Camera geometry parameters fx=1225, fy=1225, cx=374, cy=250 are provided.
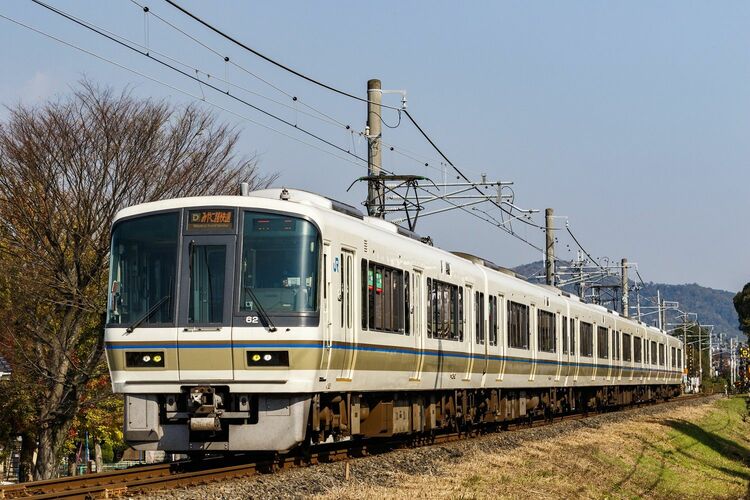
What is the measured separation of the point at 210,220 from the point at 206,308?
3.14 feet

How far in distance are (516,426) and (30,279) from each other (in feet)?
34.5

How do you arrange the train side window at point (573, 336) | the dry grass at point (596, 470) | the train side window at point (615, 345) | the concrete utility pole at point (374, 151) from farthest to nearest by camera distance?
the train side window at point (615, 345), the train side window at point (573, 336), the concrete utility pole at point (374, 151), the dry grass at point (596, 470)

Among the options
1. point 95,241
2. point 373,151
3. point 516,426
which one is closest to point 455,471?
point 373,151

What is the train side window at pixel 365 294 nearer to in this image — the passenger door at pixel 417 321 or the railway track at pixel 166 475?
the railway track at pixel 166 475

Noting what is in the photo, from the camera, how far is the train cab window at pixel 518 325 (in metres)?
23.3

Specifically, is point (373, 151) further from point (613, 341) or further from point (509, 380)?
point (613, 341)

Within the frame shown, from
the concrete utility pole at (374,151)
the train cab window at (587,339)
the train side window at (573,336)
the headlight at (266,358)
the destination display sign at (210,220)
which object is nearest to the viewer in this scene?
the headlight at (266,358)

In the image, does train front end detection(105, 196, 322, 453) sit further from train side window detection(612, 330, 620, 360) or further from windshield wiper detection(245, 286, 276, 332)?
train side window detection(612, 330, 620, 360)

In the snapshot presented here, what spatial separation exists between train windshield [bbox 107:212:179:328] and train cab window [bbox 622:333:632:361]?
2617 centimetres

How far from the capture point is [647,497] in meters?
14.7

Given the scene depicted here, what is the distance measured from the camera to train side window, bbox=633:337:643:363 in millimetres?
39812

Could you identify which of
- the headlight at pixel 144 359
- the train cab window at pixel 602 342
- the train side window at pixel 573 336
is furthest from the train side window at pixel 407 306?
the train cab window at pixel 602 342

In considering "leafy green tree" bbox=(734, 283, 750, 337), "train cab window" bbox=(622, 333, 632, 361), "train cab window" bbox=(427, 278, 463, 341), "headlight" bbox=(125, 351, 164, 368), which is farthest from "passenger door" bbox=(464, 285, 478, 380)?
"leafy green tree" bbox=(734, 283, 750, 337)

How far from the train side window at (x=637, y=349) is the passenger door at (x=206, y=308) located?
28578 mm
